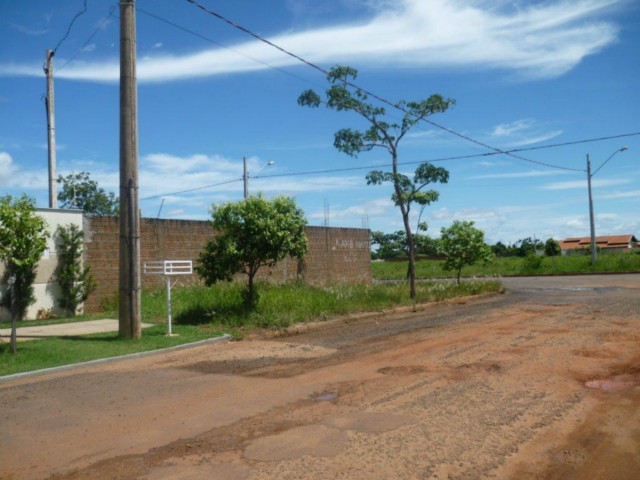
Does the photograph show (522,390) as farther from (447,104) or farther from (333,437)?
(447,104)

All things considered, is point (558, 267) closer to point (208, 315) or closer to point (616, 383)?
point (208, 315)

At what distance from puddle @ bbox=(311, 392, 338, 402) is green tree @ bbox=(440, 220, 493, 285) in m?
18.7

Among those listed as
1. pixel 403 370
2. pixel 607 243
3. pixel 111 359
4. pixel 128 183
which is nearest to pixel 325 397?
pixel 403 370

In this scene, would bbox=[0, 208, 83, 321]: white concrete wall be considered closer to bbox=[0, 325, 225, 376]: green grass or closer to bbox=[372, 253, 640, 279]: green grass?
bbox=[0, 325, 225, 376]: green grass

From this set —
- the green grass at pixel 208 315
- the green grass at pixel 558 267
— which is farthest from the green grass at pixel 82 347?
the green grass at pixel 558 267

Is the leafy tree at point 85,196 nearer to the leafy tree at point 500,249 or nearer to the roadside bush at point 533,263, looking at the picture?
the roadside bush at point 533,263

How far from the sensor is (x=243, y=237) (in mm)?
14773

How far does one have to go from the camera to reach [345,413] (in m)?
6.56

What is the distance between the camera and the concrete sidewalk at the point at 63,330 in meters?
12.9

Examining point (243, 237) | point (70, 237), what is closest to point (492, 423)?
point (243, 237)

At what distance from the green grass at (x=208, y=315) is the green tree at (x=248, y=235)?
3.71 ft

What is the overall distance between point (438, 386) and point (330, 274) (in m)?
19.8

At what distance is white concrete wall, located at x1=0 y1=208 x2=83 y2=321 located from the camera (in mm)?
16062

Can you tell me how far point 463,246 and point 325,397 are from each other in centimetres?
1920
